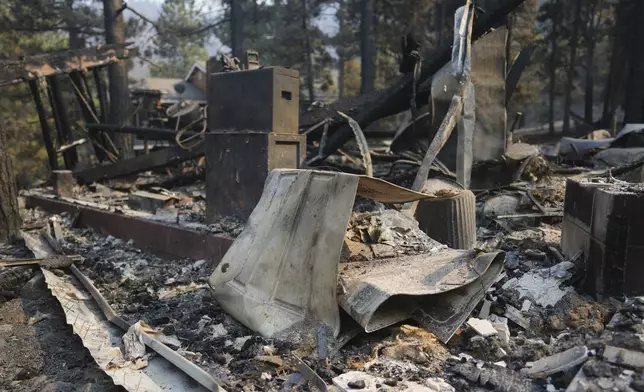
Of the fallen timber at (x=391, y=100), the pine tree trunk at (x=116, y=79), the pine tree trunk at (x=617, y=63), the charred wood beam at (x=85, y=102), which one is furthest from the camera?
the pine tree trunk at (x=617, y=63)

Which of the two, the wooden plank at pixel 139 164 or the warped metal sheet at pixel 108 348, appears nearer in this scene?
the warped metal sheet at pixel 108 348

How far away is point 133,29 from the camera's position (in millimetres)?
21891

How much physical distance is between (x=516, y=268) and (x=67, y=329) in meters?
3.84

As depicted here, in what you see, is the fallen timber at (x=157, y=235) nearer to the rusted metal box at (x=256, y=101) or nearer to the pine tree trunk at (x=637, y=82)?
the rusted metal box at (x=256, y=101)

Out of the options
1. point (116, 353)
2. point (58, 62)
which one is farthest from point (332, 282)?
point (58, 62)

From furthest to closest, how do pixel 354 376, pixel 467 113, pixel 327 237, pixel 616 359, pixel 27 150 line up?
pixel 27 150, pixel 467 113, pixel 327 237, pixel 354 376, pixel 616 359

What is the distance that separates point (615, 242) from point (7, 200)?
735 centimetres

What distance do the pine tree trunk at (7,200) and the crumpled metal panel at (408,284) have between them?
5.52 meters

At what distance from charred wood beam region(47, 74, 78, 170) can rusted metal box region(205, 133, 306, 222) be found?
586 centimetres

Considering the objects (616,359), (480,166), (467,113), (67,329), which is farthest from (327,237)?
(480,166)

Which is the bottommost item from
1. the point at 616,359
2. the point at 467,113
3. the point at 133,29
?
the point at 616,359

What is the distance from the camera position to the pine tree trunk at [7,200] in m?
6.78

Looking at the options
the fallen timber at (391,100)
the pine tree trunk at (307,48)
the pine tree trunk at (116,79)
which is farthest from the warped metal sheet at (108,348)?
the pine tree trunk at (307,48)

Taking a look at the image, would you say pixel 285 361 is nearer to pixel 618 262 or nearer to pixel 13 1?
pixel 618 262
